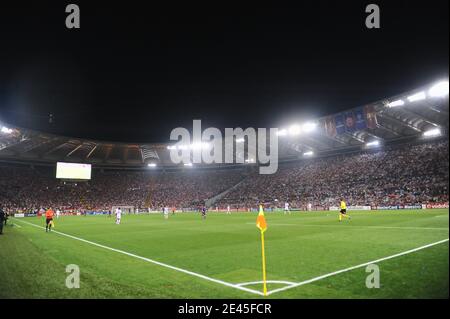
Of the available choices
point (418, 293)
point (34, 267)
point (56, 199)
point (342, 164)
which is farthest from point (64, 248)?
point (56, 199)

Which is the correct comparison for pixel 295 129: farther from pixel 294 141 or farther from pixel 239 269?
pixel 239 269

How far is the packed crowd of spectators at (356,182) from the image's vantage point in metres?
42.3

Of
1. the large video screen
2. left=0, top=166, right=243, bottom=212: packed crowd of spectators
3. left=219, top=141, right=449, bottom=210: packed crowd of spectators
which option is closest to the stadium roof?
left=219, top=141, right=449, bottom=210: packed crowd of spectators

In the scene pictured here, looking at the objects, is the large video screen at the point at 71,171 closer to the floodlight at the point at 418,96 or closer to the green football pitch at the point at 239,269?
the green football pitch at the point at 239,269

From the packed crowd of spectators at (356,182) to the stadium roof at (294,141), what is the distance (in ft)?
8.48

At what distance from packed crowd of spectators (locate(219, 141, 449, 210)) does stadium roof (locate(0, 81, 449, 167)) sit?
2.58 m

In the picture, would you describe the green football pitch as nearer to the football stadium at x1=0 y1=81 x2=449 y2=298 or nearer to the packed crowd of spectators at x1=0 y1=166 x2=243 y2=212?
the football stadium at x1=0 y1=81 x2=449 y2=298

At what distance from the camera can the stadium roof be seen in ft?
145

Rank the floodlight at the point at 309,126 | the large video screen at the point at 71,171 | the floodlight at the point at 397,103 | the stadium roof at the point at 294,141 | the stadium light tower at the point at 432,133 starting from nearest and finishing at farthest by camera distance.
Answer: the floodlight at the point at 397,103
the stadium roof at the point at 294,141
the stadium light tower at the point at 432,133
the floodlight at the point at 309,126
the large video screen at the point at 71,171

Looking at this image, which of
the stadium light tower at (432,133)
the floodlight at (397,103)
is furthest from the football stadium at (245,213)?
the stadium light tower at (432,133)

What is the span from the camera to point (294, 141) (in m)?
69.3

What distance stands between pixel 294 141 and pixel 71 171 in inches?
1806
